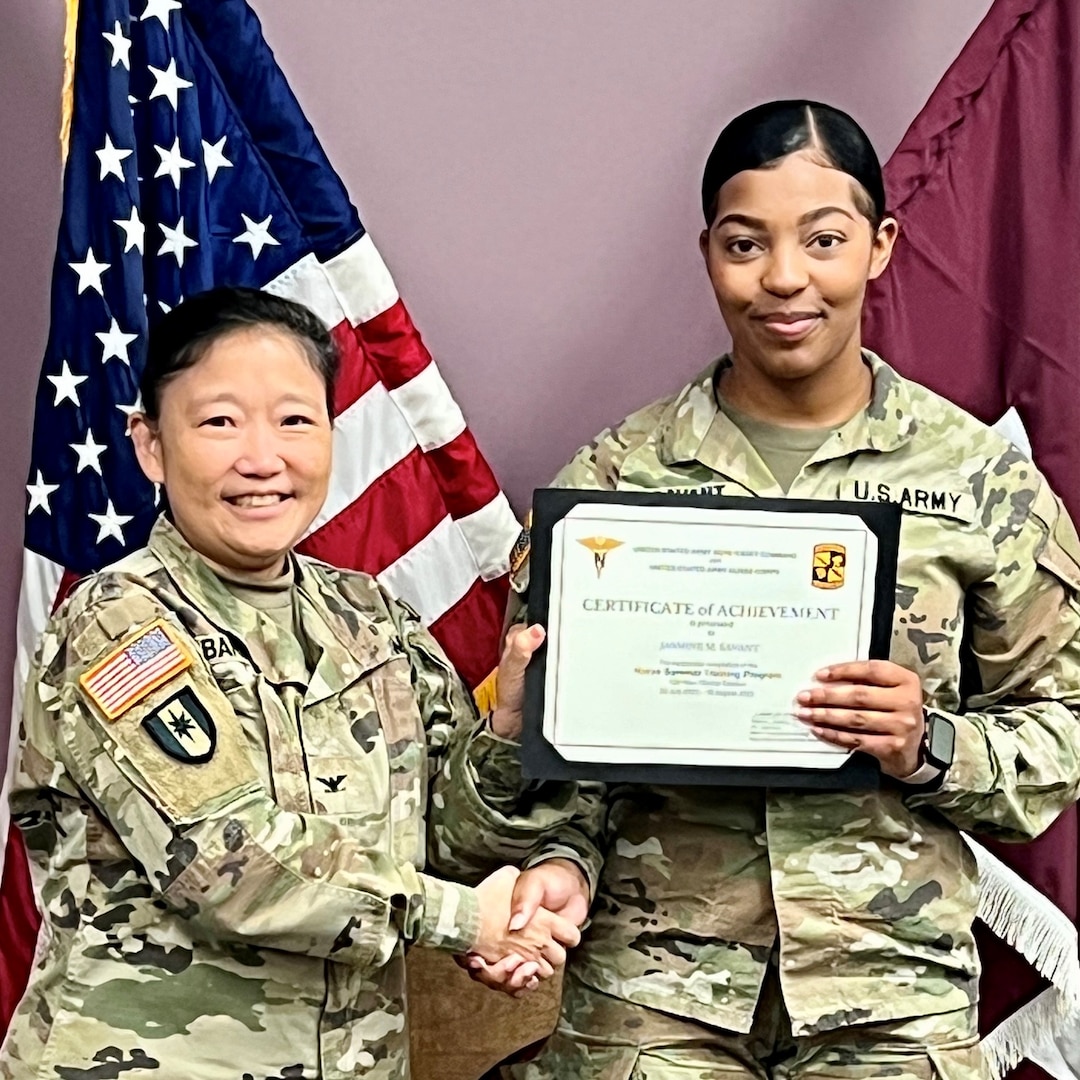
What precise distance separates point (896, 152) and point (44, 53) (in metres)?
1.22

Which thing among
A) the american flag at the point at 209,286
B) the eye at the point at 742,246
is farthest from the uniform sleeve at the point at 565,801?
the american flag at the point at 209,286

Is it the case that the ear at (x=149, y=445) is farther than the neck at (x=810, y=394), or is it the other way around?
the neck at (x=810, y=394)

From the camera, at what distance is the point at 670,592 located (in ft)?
4.74

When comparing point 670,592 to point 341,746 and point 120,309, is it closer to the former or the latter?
point 341,746

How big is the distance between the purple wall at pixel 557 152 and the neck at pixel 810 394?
707mm

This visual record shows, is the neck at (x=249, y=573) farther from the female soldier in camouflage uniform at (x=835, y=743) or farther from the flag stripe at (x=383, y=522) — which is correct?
the flag stripe at (x=383, y=522)

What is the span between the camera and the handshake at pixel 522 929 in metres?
1.48

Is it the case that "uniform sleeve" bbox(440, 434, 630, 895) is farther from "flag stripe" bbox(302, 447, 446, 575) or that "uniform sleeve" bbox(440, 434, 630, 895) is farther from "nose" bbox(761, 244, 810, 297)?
"flag stripe" bbox(302, 447, 446, 575)

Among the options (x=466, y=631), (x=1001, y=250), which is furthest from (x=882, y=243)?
(x=466, y=631)

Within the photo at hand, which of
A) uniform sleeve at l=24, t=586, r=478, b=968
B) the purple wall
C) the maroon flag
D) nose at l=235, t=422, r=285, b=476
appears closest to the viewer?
uniform sleeve at l=24, t=586, r=478, b=968

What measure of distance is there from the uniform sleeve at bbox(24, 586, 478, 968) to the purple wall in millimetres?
961

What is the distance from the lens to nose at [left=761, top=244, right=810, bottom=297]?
4.90 ft

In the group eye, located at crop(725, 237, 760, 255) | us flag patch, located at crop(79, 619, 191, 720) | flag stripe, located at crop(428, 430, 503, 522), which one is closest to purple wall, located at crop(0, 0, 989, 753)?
flag stripe, located at crop(428, 430, 503, 522)

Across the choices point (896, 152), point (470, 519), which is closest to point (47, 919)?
point (470, 519)
